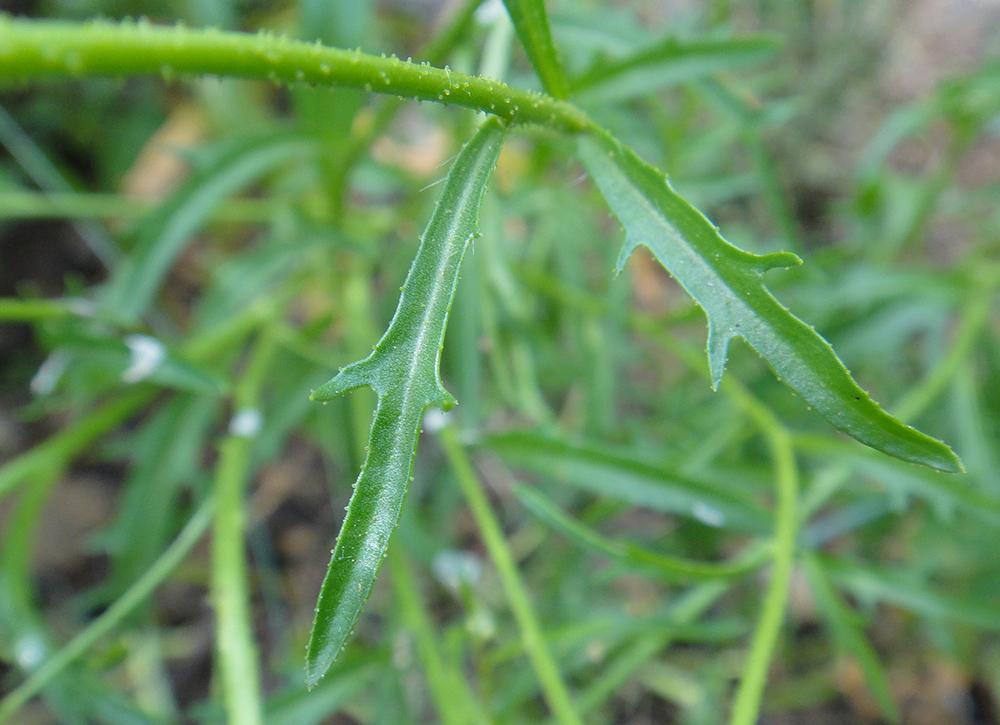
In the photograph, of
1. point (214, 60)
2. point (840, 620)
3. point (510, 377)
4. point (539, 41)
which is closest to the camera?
point (214, 60)

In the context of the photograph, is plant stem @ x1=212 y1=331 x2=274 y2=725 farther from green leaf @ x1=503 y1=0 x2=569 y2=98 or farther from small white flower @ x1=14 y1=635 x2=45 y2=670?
green leaf @ x1=503 y1=0 x2=569 y2=98

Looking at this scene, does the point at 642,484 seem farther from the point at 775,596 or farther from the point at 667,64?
the point at 667,64

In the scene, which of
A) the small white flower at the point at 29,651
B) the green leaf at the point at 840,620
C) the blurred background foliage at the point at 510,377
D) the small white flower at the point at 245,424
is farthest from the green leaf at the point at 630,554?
the small white flower at the point at 29,651

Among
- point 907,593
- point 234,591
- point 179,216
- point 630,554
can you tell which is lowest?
point 907,593

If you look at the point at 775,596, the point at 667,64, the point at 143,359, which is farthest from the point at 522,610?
the point at 667,64

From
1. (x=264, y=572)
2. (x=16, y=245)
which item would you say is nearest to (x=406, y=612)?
(x=264, y=572)

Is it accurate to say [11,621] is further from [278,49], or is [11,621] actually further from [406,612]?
[278,49]

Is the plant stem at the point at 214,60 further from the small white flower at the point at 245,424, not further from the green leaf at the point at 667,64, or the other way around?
the small white flower at the point at 245,424
